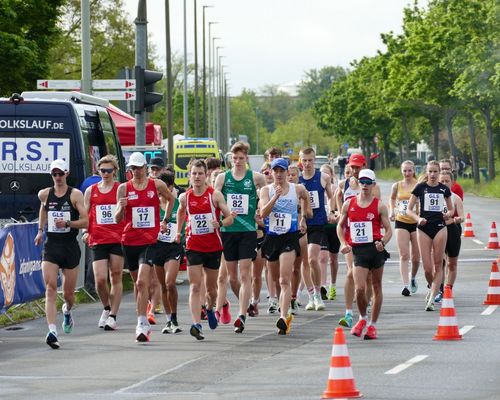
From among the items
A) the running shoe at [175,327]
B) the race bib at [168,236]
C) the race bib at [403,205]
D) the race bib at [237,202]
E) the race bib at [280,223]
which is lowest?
the running shoe at [175,327]

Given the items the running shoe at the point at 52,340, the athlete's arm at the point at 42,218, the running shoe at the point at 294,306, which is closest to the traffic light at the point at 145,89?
the running shoe at the point at 294,306

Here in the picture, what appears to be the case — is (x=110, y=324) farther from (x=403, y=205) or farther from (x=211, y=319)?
(x=403, y=205)

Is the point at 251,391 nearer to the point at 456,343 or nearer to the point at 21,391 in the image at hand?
the point at 21,391

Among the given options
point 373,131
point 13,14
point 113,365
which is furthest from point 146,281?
point 373,131

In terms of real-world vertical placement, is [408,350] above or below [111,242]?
below

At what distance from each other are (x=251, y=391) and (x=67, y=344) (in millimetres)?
4632

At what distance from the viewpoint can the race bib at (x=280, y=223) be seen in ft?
53.3

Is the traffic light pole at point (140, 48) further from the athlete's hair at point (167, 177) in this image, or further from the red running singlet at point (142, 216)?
the red running singlet at point (142, 216)

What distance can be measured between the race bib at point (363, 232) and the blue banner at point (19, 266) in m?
4.50

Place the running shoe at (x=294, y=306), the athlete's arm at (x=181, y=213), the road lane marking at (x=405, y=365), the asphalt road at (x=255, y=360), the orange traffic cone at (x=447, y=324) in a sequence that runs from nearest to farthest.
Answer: the asphalt road at (x=255, y=360) → the road lane marking at (x=405, y=365) → the orange traffic cone at (x=447, y=324) → the athlete's arm at (x=181, y=213) → the running shoe at (x=294, y=306)

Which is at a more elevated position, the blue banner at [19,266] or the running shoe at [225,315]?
the blue banner at [19,266]

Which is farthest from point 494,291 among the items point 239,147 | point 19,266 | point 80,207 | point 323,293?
point 19,266

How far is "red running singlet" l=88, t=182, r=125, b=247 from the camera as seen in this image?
53.3 ft

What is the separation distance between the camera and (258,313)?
719 inches
